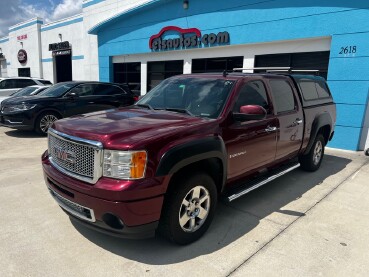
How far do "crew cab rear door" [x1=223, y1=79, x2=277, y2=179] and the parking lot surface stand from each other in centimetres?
69

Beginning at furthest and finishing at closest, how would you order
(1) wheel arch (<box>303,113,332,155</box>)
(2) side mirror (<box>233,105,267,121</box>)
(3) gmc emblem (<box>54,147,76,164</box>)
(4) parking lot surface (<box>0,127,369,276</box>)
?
(1) wheel arch (<box>303,113,332,155</box>) → (2) side mirror (<box>233,105,267,121</box>) → (3) gmc emblem (<box>54,147,76,164</box>) → (4) parking lot surface (<box>0,127,369,276</box>)

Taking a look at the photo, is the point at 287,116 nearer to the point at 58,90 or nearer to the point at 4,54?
the point at 58,90

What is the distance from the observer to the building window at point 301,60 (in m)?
8.76

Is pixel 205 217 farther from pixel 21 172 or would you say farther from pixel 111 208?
pixel 21 172

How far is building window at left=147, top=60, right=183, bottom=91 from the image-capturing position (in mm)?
13133

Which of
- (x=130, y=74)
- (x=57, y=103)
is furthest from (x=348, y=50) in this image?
(x=130, y=74)

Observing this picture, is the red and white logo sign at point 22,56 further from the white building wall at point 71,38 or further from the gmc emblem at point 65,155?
the gmc emblem at point 65,155

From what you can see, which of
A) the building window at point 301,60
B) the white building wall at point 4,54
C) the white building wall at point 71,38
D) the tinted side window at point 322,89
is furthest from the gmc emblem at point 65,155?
the white building wall at point 4,54

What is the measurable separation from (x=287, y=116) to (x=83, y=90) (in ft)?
23.2

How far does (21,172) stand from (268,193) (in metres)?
4.40

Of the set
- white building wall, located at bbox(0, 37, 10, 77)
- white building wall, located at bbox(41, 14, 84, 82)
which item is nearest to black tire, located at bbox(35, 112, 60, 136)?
white building wall, located at bbox(41, 14, 84, 82)

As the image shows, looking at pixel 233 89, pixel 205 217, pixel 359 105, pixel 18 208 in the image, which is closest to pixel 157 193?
pixel 205 217

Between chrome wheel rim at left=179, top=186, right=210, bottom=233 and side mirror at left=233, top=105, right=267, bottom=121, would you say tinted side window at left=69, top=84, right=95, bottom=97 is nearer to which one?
side mirror at left=233, top=105, right=267, bottom=121

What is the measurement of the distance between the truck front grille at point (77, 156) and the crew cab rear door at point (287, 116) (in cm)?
274
